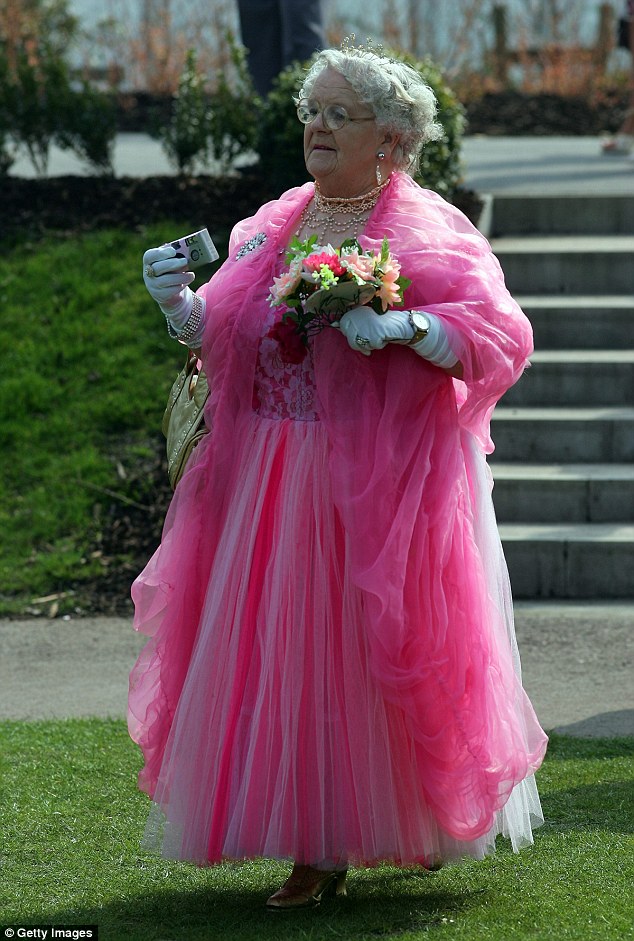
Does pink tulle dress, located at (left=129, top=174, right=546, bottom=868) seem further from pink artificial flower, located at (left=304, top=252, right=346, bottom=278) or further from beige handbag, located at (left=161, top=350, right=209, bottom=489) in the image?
pink artificial flower, located at (left=304, top=252, right=346, bottom=278)

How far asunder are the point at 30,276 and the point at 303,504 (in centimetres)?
532

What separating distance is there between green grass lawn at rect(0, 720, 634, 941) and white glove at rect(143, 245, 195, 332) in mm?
1426

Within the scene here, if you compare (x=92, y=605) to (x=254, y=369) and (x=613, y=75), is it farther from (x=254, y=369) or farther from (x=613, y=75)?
(x=613, y=75)

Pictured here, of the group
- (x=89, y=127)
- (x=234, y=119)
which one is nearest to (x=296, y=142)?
(x=234, y=119)

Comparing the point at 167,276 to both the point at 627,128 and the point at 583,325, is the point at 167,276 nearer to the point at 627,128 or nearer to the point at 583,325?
the point at 583,325

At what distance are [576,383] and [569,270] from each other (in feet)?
3.25

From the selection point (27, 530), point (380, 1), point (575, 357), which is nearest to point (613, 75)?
point (380, 1)

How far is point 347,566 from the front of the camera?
11.7 ft

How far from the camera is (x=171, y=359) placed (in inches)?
311

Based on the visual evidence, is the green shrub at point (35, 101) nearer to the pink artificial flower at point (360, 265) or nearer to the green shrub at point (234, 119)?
the green shrub at point (234, 119)

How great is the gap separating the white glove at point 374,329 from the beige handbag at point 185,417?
580 mm

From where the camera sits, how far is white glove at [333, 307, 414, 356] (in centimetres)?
343

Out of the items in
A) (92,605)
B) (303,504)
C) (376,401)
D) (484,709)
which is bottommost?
(92,605)

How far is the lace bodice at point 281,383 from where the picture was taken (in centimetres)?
371
